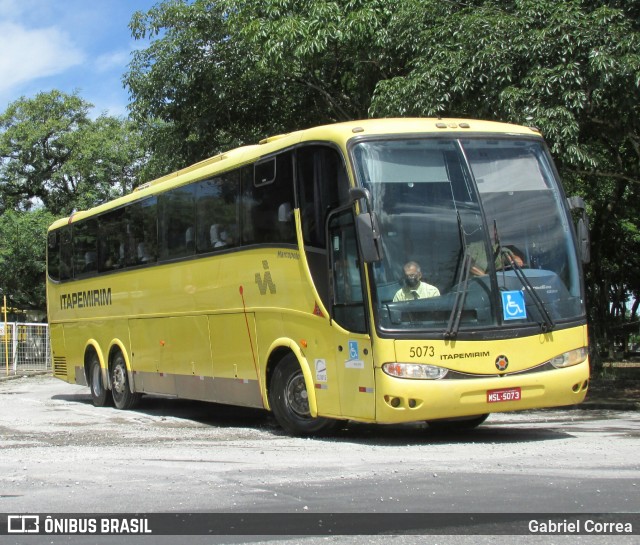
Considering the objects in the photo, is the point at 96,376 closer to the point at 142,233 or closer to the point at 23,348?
the point at 142,233

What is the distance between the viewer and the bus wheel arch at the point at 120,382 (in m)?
16.9

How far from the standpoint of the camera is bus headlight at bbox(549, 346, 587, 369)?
34.4 ft

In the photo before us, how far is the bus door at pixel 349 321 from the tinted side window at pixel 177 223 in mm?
3937

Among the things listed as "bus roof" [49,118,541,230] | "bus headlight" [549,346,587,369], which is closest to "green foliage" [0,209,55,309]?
"bus roof" [49,118,541,230]

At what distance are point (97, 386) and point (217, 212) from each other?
637cm

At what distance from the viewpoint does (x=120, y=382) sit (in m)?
17.3

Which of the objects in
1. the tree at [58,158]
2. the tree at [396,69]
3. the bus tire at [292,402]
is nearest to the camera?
the bus tire at [292,402]

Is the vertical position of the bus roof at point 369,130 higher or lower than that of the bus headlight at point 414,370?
higher

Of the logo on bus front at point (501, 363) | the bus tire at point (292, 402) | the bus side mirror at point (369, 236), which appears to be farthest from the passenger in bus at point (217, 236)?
the logo on bus front at point (501, 363)

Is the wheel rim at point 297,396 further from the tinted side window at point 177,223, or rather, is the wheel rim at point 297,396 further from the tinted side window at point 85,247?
the tinted side window at point 85,247

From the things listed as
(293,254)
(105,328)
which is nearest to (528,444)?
(293,254)

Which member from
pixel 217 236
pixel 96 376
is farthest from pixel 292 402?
pixel 96 376

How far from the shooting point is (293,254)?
11.4 metres

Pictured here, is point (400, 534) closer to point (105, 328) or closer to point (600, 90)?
point (600, 90)
